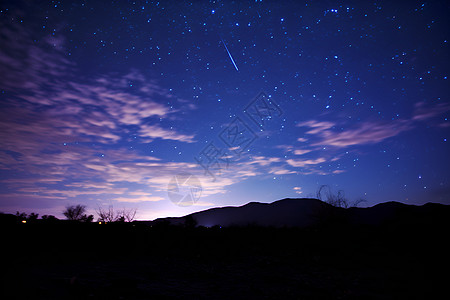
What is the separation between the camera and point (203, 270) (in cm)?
688

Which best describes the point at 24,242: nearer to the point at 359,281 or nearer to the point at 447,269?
the point at 359,281

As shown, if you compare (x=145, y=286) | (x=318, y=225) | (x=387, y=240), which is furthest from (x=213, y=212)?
(x=145, y=286)

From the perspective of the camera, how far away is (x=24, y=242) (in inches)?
336

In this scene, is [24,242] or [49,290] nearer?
[49,290]

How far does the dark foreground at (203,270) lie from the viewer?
4254 millimetres

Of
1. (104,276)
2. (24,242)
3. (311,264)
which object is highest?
(24,242)

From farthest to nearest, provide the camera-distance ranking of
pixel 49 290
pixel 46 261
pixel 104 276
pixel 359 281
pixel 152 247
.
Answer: pixel 152 247 → pixel 46 261 → pixel 359 281 → pixel 104 276 → pixel 49 290

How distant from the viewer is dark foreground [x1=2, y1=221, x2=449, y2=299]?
14.0ft

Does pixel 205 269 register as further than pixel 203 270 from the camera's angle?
Yes

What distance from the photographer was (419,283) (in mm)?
5531

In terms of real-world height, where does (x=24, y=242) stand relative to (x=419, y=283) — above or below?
above

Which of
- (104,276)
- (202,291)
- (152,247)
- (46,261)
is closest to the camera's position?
(202,291)

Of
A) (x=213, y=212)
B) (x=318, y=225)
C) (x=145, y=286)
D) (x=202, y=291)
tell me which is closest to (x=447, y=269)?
(x=202, y=291)

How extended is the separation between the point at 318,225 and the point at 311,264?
17.5m
